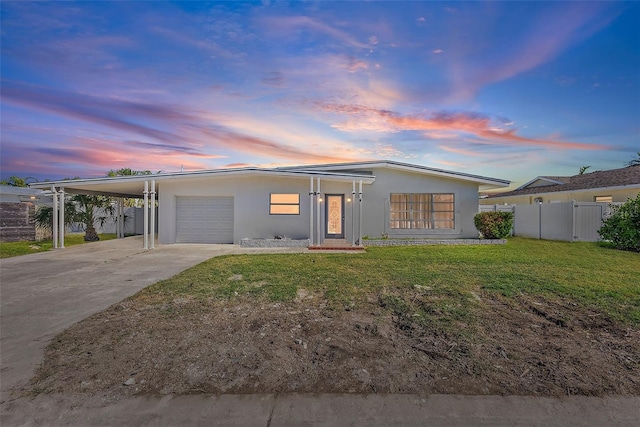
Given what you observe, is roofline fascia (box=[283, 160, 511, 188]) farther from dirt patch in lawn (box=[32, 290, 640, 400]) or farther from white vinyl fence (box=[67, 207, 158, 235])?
white vinyl fence (box=[67, 207, 158, 235])

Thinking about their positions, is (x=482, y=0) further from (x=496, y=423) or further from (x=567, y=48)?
(x=496, y=423)

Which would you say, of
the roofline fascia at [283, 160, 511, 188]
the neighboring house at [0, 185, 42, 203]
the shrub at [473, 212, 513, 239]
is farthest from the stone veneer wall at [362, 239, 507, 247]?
the neighboring house at [0, 185, 42, 203]

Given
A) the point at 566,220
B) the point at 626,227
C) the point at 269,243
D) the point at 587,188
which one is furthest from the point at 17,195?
the point at 587,188

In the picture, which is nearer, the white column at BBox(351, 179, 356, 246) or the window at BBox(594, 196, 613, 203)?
the white column at BBox(351, 179, 356, 246)

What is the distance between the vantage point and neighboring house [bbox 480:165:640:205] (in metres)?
14.8

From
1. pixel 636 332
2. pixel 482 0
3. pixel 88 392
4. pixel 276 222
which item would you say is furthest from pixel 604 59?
pixel 88 392

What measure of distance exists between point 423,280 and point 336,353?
3.71m

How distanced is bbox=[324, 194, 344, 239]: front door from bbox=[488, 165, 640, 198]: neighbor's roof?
42.8 feet

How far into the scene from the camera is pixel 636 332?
12.6 ft

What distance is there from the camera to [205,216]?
542 inches

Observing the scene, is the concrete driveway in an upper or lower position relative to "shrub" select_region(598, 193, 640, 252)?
lower

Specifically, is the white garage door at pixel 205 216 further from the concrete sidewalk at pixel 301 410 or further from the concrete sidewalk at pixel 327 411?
the concrete sidewalk at pixel 327 411

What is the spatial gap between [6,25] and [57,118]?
440 centimetres

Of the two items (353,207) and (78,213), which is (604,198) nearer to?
(353,207)
